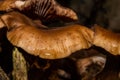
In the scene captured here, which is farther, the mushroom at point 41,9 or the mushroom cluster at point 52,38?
the mushroom at point 41,9

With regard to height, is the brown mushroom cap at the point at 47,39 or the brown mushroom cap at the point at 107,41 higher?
the brown mushroom cap at the point at 47,39

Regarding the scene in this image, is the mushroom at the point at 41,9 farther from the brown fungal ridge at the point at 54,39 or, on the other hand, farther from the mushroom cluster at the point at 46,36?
the brown fungal ridge at the point at 54,39

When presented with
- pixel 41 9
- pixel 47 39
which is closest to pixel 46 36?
pixel 47 39

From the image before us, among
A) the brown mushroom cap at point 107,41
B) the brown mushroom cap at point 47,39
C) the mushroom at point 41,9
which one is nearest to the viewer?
the brown mushroom cap at point 47,39

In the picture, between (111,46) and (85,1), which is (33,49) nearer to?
(111,46)

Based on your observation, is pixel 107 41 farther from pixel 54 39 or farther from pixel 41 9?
pixel 41 9

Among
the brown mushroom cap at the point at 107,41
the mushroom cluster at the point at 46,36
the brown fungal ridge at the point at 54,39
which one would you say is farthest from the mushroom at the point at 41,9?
the brown mushroom cap at the point at 107,41
